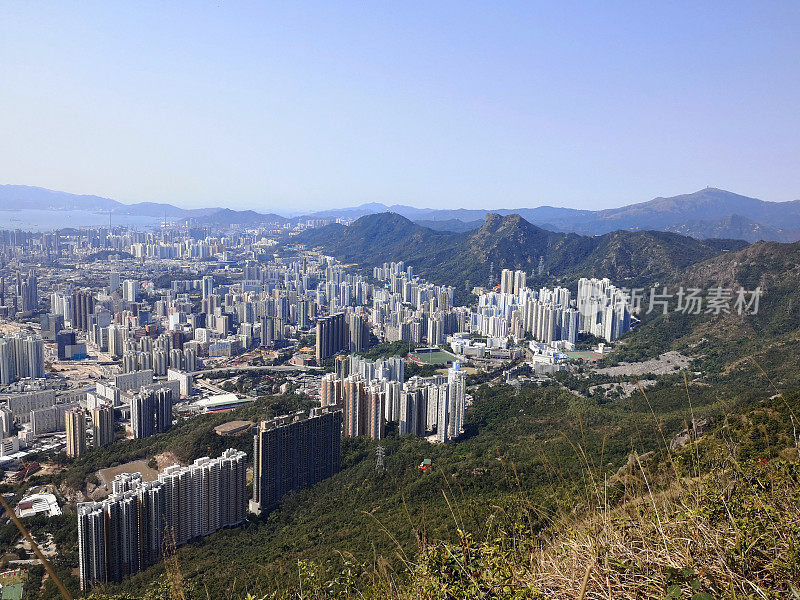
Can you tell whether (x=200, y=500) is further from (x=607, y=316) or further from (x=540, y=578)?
(x=607, y=316)

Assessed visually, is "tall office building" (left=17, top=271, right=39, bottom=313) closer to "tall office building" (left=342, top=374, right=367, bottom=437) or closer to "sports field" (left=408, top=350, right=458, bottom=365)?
"sports field" (left=408, top=350, right=458, bottom=365)

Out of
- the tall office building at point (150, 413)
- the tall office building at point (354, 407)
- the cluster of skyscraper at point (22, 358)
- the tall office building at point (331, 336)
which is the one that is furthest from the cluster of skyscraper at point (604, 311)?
the cluster of skyscraper at point (22, 358)

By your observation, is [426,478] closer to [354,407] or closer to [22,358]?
[354,407]

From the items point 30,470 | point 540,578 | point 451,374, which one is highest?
point 540,578

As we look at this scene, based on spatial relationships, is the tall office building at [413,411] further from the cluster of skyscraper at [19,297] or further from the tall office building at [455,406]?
the cluster of skyscraper at [19,297]

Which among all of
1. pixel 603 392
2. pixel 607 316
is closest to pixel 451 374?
pixel 603 392

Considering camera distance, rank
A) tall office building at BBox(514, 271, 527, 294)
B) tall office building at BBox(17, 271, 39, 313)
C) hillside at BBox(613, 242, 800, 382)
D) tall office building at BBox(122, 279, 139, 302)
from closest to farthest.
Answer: hillside at BBox(613, 242, 800, 382) < tall office building at BBox(17, 271, 39, 313) < tall office building at BBox(514, 271, 527, 294) < tall office building at BBox(122, 279, 139, 302)

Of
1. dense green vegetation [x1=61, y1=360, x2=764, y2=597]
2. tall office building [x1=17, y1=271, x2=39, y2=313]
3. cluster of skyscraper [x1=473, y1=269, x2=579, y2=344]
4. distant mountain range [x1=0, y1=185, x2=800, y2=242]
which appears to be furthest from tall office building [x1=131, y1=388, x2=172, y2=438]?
distant mountain range [x1=0, y1=185, x2=800, y2=242]
